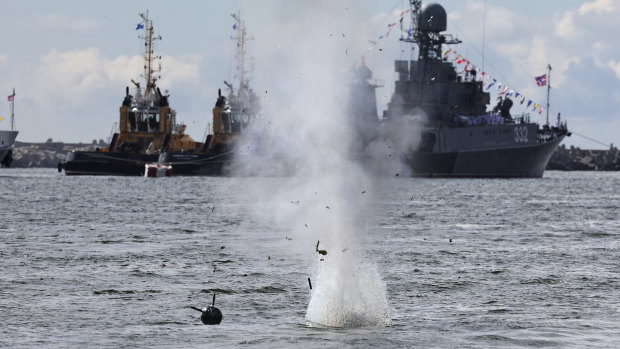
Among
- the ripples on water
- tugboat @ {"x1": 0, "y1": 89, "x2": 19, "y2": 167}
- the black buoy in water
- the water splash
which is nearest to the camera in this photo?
the ripples on water

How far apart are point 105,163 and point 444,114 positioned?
5226cm

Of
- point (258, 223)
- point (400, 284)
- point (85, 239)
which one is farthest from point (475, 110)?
point (400, 284)

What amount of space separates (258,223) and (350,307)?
1254 inches

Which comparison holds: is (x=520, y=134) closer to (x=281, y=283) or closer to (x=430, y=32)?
(x=430, y=32)

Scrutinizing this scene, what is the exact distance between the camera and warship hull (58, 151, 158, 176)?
14362 cm

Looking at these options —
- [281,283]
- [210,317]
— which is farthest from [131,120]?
[210,317]

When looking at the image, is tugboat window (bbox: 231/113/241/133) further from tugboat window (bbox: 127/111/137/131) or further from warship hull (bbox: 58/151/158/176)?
tugboat window (bbox: 127/111/137/131)

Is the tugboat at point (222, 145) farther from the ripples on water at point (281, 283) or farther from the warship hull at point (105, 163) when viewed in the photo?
the ripples on water at point (281, 283)

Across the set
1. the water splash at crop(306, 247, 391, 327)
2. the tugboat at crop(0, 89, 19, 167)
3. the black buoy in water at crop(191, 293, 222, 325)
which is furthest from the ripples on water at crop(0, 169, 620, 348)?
the tugboat at crop(0, 89, 19, 167)

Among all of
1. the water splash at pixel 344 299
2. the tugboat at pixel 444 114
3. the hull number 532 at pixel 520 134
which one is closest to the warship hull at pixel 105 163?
the tugboat at pixel 444 114

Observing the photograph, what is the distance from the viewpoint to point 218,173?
147500 mm

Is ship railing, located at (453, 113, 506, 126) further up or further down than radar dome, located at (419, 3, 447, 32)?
further down

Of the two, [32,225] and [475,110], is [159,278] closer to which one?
[32,225]

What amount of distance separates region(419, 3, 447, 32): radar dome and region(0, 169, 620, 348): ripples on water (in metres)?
89.9
